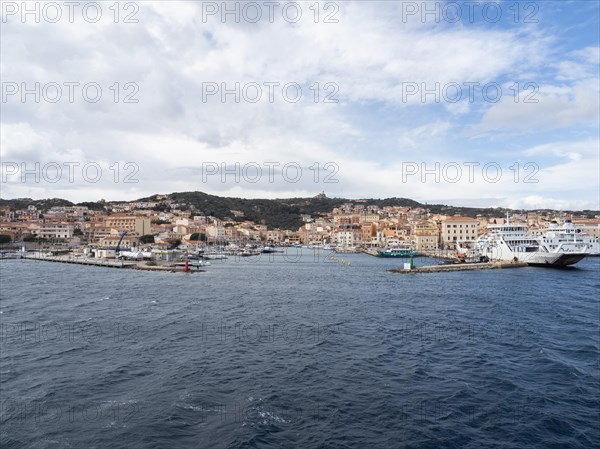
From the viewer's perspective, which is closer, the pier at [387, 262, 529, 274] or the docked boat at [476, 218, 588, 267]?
the pier at [387, 262, 529, 274]

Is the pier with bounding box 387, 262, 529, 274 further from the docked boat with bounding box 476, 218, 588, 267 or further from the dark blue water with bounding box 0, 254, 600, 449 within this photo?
the dark blue water with bounding box 0, 254, 600, 449

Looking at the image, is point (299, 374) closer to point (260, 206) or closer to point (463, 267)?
point (463, 267)

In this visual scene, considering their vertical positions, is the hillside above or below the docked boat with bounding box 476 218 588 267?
above

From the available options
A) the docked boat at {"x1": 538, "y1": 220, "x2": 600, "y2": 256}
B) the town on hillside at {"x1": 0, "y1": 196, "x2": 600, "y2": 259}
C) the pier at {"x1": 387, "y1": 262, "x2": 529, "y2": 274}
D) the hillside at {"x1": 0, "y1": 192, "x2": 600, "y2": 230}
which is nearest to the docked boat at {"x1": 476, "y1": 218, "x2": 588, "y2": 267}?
the docked boat at {"x1": 538, "y1": 220, "x2": 600, "y2": 256}

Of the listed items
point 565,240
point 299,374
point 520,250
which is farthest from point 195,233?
point 299,374

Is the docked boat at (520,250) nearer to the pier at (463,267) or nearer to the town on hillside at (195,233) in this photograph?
the pier at (463,267)

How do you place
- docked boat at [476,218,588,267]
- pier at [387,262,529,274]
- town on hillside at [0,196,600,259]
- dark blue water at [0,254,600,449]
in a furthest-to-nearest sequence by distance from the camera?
town on hillside at [0,196,600,259]
docked boat at [476,218,588,267]
pier at [387,262,529,274]
dark blue water at [0,254,600,449]

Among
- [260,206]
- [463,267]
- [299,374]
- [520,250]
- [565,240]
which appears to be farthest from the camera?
[260,206]
